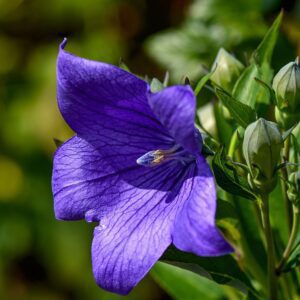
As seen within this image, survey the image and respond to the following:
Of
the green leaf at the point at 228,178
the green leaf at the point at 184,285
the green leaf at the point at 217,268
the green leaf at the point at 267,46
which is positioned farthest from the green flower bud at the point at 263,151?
the green leaf at the point at 184,285

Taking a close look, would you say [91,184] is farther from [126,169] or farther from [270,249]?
[270,249]

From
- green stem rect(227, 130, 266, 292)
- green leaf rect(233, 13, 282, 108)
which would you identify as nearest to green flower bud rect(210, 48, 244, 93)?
green leaf rect(233, 13, 282, 108)

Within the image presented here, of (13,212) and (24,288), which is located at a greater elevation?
(13,212)

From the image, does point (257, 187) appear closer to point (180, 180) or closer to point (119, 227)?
point (180, 180)

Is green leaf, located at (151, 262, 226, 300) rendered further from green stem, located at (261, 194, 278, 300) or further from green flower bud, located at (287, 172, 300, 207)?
green flower bud, located at (287, 172, 300, 207)

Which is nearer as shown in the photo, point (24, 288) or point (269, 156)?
point (269, 156)

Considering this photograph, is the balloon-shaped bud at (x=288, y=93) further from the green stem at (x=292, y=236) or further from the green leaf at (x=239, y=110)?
the green stem at (x=292, y=236)

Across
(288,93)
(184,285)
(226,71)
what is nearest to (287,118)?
(288,93)

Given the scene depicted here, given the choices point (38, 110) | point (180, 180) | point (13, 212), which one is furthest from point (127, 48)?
point (180, 180)
